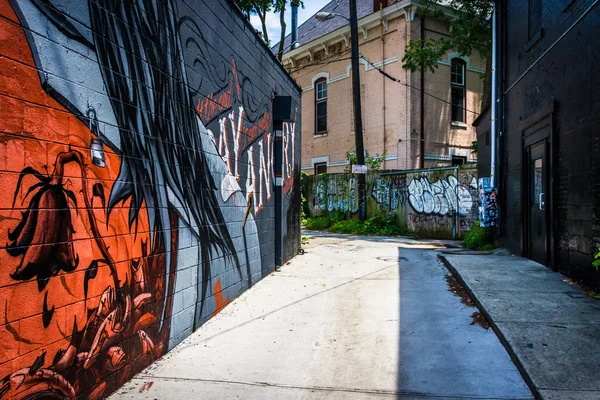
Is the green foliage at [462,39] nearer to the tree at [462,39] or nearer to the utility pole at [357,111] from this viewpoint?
the tree at [462,39]

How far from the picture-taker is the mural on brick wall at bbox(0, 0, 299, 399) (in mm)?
2469

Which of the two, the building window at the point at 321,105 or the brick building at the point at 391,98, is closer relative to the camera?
the brick building at the point at 391,98

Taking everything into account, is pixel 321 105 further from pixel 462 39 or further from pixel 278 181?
pixel 278 181

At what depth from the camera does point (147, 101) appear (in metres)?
3.82

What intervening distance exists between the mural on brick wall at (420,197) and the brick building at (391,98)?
5.17 feet

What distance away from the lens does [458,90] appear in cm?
1920

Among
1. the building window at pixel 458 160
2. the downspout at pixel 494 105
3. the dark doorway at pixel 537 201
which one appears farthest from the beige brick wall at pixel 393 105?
the dark doorway at pixel 537 201

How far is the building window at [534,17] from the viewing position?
323 inches

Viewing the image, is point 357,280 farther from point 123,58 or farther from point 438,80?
point 438,80

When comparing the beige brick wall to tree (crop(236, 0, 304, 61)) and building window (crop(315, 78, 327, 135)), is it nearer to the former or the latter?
building window (crop(315, 78, 327, 135))

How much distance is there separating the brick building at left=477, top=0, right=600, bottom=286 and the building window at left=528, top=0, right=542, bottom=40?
0.06 feet

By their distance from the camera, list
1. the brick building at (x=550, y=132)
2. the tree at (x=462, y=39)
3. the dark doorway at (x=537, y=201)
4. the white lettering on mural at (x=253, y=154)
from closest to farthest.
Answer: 1. the white lettering on mural at (x=253, y=154)
2. the brick building at (x=550, y=132)
3. the dark doorway at (x=537, y=201)
4. the tree at (x=462, y=39)

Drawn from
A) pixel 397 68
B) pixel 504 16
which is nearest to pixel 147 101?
pixel 504 16


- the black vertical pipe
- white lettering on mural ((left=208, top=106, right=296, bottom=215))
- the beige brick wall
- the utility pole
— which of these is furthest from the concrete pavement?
the beige brick wall
